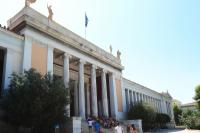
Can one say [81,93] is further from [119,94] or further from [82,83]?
[119,94]

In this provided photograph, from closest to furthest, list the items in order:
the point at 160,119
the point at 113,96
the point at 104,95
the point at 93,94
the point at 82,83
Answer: the point at 82,83 → the point at 93,94 → the point at 104,95 → the point at 113,96 → the point at 160,119

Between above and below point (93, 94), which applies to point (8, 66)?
above

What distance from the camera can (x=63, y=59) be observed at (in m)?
22.8

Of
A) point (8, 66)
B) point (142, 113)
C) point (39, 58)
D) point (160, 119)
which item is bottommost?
point (160, 119)

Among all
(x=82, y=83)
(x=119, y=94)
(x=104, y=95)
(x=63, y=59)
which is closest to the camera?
(x=63, y=59)

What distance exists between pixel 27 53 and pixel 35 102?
6583 millimetres

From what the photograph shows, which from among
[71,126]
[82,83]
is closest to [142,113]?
[82,83]

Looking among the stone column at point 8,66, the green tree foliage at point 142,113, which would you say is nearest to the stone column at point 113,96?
the green tree foliage at point 142,113

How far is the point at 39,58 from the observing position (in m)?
19.8

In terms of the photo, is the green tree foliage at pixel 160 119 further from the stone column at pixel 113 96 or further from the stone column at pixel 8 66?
the stone column at pixel 8 66

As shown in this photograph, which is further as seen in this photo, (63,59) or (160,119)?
(160,119)

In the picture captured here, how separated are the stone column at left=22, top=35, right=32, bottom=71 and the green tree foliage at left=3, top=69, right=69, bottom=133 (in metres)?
2.93

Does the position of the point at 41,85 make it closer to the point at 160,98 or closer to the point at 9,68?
the point at 9,68

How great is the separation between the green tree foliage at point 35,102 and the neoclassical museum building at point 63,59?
2.50 meters
